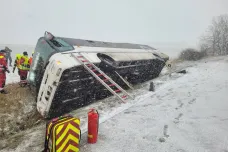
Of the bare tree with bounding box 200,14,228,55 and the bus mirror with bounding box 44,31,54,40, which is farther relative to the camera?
the bare tree with bounding box 200,14,228,55

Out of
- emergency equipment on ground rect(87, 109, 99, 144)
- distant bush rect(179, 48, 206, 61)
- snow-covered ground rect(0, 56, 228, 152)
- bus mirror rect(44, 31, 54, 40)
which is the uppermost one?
bus mirror rect(44, 31, 54, 40)

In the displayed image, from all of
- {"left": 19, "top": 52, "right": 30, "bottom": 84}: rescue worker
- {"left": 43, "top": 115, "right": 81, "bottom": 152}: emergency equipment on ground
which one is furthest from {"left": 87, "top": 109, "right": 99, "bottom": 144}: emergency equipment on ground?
{"left": 19, "top": 52, "right": 30, "bottom": 84}: rescue worker

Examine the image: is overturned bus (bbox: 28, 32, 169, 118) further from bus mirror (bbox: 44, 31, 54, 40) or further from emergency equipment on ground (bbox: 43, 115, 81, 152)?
emergency equipment on ground (bbox: 43, 115, 81, 152)

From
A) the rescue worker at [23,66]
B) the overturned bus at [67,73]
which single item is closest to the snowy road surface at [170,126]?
the overturned bus at [67,73]

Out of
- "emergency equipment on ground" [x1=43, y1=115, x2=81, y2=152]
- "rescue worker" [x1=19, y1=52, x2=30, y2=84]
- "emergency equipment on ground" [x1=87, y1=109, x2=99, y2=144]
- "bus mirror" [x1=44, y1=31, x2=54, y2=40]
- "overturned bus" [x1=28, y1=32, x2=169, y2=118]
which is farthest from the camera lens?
"rescue worker" [x1=19, y1=52, x2=30, y2=84]

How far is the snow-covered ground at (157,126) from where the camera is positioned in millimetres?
4727

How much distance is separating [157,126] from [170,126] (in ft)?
1.09

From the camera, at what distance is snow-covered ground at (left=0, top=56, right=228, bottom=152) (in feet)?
15.5

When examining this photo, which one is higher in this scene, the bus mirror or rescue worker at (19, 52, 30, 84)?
the bus mirror

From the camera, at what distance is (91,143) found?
15.7ft

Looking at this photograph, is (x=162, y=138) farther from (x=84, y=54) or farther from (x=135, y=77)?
(x=135, y=77)

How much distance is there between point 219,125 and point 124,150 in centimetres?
270

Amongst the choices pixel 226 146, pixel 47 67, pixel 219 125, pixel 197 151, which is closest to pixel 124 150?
pixel 197 151

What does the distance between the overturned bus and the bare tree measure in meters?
45.8
